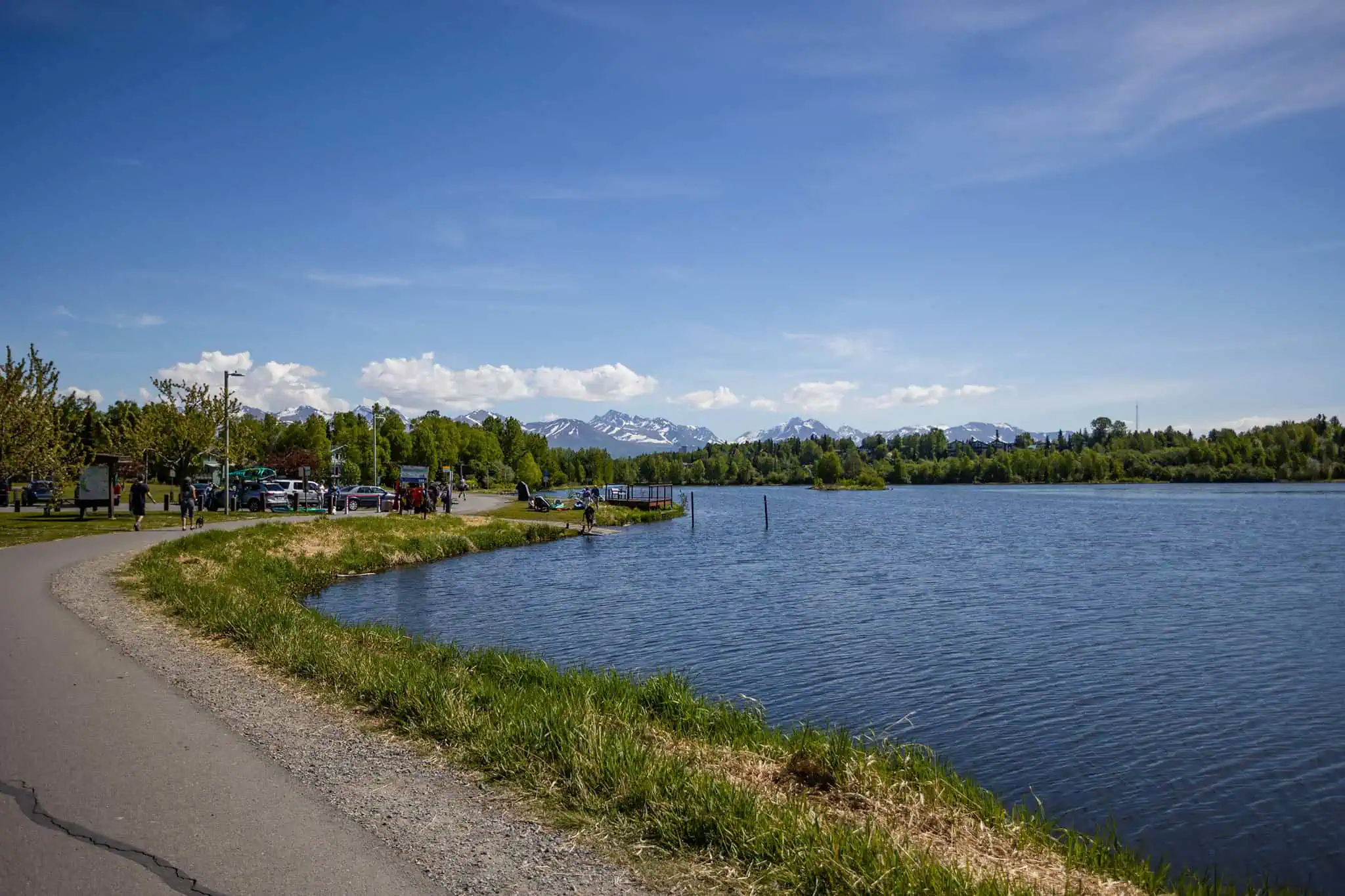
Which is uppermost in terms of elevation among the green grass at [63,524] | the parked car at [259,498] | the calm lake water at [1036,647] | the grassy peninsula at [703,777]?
the parked car at [259,498]

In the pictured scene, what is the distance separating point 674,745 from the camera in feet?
35.7

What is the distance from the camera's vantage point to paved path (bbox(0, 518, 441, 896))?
6.37 metres

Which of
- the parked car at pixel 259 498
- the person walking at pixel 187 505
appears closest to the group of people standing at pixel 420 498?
the parked car at pixel 259 498

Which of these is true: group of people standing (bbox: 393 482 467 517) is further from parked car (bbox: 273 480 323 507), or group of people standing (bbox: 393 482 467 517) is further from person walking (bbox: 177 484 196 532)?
person walking (bbox: 177 484 196 532)

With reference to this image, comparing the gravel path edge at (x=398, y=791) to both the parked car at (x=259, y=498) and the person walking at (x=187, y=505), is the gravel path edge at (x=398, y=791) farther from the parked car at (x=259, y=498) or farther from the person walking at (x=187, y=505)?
the parked car at (x=259, y=498)

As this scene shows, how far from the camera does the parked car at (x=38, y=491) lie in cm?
5859

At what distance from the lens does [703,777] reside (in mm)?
8461

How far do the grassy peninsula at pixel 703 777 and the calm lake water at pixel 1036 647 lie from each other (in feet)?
6.93

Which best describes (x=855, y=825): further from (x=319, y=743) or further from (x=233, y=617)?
(x=233, y=617)

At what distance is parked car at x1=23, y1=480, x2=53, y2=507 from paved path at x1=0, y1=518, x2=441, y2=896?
186 ft

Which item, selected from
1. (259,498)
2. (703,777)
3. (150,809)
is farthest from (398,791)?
(259,498)

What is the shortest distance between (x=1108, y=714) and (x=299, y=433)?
119462 mm

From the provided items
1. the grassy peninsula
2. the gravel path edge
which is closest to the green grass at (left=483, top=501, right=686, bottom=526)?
the grassy peninsula

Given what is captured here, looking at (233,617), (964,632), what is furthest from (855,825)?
(964,632)
